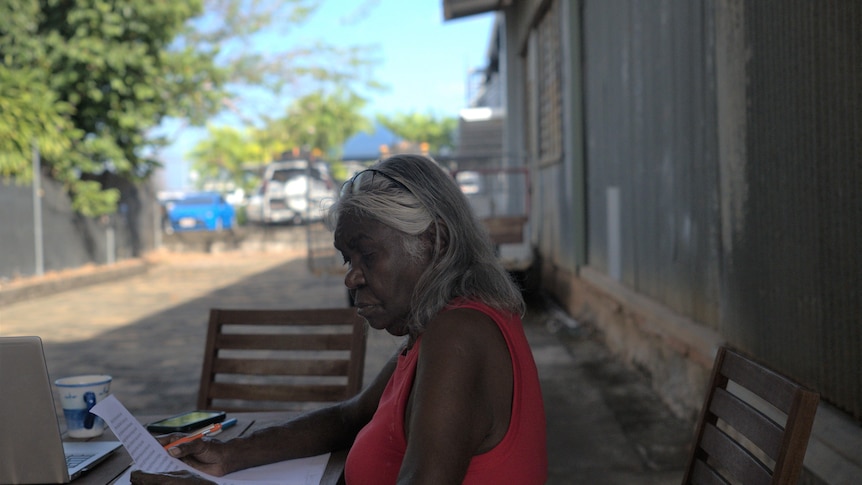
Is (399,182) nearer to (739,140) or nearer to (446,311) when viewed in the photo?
(446,311)

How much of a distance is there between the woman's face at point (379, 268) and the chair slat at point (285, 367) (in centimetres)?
126

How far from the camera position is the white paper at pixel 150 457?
6.35 ft

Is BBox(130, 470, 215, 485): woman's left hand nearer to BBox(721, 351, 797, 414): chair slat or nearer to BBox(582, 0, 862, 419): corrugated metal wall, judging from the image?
BBox(721, 351, 797, 414): chair slat

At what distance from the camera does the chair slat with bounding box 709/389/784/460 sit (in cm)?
172

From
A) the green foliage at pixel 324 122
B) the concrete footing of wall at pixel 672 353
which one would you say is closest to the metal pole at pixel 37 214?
the concrete footing of wall at pixel 672 353

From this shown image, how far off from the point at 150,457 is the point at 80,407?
0.46 meters

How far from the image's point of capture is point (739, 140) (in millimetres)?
3502

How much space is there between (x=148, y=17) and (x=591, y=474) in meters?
13.0

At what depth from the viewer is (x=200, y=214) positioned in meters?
24.1

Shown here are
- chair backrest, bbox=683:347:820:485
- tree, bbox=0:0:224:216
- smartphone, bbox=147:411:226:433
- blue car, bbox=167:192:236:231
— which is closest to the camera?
chair backrest, bbox=683:347:820:485

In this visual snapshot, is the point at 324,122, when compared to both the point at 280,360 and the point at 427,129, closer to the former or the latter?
the point at 427,129

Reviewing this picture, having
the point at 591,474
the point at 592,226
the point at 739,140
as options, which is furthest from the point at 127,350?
the point at 739,140

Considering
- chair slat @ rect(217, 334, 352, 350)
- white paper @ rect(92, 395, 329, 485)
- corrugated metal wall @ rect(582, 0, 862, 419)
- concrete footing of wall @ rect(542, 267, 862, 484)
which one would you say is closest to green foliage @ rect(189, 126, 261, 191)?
concrete footing of wall @ rect(542, 267, 862, 484)

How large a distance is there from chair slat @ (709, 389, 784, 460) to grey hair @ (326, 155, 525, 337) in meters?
0.54
